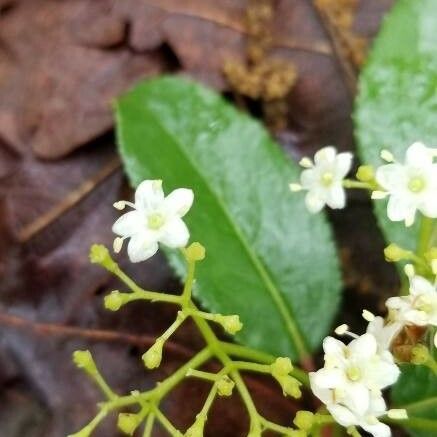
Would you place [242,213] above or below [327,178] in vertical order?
below

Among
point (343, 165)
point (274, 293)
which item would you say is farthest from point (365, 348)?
point (274, 293)

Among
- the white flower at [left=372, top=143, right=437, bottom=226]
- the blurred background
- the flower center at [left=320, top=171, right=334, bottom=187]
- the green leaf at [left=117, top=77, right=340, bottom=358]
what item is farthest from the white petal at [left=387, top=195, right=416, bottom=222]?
the blurred background

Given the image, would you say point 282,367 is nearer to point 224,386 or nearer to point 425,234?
point 224,386

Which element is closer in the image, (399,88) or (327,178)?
(327,178)

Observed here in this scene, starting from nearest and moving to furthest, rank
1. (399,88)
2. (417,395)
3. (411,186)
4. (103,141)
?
(411,186) < (417,395) < (399,88) < (103,141)

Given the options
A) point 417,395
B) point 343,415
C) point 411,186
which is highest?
point 411,186

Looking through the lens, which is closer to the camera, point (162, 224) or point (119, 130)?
point (162, 224)

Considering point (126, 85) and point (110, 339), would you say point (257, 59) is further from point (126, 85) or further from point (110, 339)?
point (110, 339)

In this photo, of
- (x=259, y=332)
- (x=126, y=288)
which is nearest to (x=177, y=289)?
(x=126, y=288)
